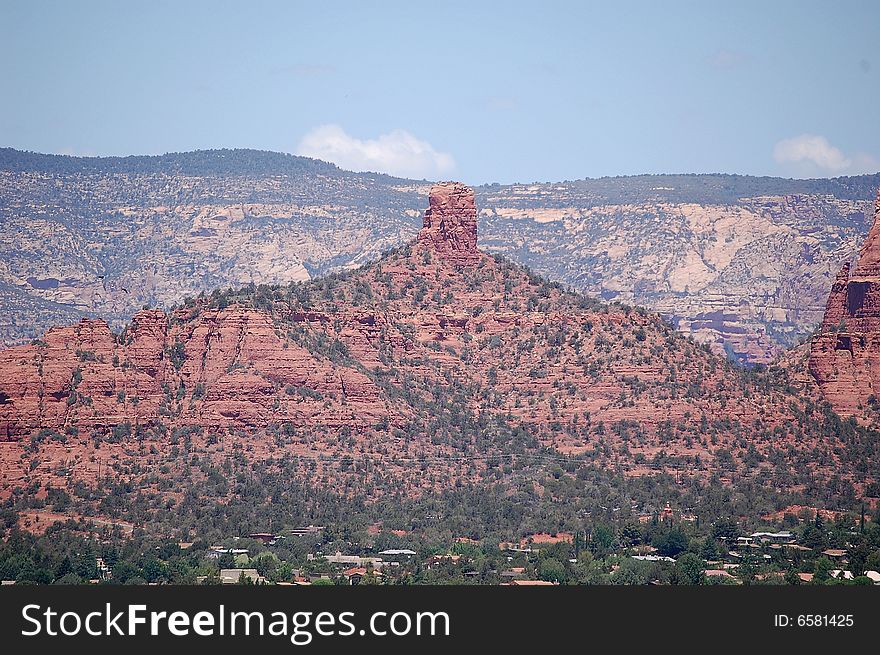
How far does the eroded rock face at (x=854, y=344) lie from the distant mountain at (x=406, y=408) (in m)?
2.24

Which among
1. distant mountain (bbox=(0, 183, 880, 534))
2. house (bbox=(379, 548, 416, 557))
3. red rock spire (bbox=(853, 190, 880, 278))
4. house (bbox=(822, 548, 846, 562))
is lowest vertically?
house (bbox=(379, 548, 416, 557))

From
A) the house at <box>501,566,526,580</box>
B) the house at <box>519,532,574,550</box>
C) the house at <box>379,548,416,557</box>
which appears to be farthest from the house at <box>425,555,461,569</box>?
the house at <box>519,532,574,550</box>

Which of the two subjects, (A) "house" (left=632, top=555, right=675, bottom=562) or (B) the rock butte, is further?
(B) the rock butte

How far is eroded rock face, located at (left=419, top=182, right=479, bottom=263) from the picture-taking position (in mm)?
157625

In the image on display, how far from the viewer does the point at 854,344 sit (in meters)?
153

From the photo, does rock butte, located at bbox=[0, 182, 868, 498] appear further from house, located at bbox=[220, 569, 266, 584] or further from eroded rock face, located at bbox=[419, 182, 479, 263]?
house, located at bbox=[220, 569, 266, 584]

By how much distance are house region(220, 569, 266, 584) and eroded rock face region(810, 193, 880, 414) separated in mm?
49334

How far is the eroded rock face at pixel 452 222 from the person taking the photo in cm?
15762

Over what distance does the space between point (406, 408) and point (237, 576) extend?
105ft

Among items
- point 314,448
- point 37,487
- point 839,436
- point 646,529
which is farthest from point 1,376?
point 839,436

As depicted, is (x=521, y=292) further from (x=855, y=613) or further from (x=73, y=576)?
(x=855, y=613)

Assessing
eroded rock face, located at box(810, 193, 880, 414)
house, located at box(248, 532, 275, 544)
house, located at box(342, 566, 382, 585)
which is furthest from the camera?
eroded rock face, located at box(810, 193, 880, 414)

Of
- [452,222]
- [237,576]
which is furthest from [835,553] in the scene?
[452,222]

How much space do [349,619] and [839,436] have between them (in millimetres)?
76559
